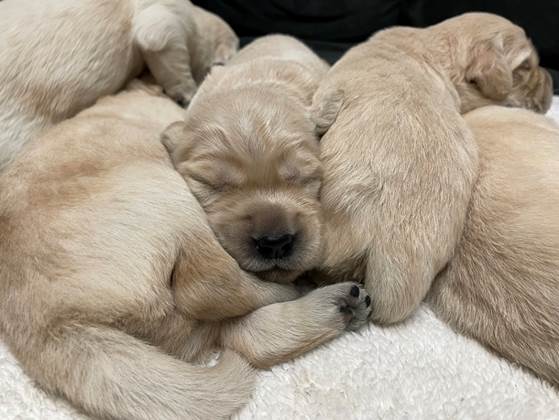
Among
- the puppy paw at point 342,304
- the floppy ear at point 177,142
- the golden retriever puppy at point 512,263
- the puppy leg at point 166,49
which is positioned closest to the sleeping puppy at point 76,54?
the puppy leg at point 166,49

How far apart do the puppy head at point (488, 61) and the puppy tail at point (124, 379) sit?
1.60m

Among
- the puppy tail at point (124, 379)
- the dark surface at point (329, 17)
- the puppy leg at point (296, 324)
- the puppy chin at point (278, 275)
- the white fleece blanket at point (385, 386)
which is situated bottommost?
the dark surface at point (329, 17)

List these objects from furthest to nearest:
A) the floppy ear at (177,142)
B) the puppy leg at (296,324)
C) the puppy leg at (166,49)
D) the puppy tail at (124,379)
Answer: the puppy leg at (166,49) → the floppy ear at (177,142) → the puppy leg at (296,324) → the puppy tail at (124,379)

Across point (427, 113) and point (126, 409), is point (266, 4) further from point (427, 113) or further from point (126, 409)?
point (126, 409)

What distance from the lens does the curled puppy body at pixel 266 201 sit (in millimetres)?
1781

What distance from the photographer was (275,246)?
1.79 m

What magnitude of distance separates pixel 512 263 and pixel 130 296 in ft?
3.57

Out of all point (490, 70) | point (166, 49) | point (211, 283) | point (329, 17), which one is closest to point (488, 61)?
point (490, 70)

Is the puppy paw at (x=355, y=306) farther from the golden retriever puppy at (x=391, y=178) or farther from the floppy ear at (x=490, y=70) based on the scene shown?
the floppy ear at (x=490, y=70)

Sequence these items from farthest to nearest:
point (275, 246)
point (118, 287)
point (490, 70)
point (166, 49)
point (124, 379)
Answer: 1. point (166, 49)
2. point (490, 70)
3. point (275, 246)
4. point (118, 287)
5. point (124, 379)

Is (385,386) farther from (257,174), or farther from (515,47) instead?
(515,47)

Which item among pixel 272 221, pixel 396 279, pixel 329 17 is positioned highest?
pixel 272 221

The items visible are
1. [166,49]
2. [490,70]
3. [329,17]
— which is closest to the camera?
[490,70]

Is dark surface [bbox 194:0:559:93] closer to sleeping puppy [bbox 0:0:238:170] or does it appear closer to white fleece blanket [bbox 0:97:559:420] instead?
sleeping puppy [bbox 0:0:238:170]
